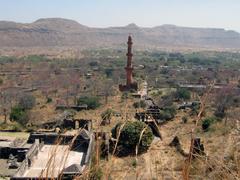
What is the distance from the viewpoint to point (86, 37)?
142375 mm

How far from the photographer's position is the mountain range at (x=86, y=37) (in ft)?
393

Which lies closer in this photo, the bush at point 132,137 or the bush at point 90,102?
the bush at point 132,137

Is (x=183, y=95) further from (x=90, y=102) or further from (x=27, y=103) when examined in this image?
(x=27, y=103)

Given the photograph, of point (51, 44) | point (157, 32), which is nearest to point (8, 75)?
point (51, 44)

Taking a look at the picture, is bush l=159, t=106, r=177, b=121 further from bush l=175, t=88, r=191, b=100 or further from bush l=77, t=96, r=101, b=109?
bush l=175, t=88, r=191, b=100

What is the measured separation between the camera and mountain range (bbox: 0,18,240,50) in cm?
11969

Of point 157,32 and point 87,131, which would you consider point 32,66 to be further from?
point 157,32

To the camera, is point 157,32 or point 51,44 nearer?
point 51,44

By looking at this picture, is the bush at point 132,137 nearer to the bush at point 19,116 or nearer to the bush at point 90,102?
the bush at point 19,116

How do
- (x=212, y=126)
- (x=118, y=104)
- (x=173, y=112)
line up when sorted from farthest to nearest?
(x=118, y=104) < (x=173, y=112) < (x=212, y=126)

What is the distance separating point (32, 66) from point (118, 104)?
29.6 metres

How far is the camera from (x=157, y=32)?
621ft

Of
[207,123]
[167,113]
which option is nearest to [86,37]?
[167,113]

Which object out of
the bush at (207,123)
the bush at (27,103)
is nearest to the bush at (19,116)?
the bush at (27,103)
